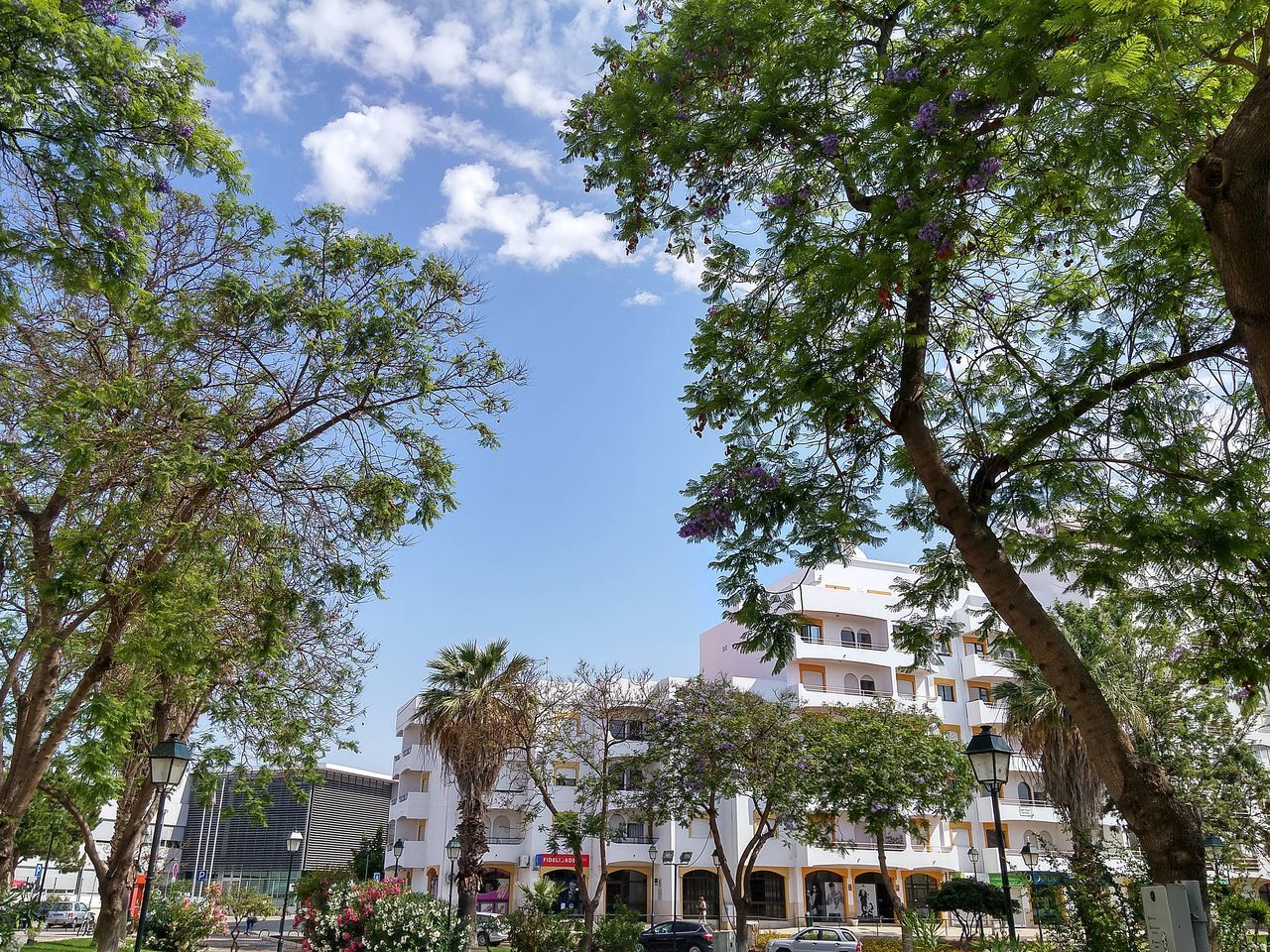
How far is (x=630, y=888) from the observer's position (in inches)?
1555

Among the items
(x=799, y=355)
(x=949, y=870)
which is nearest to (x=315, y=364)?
(x=799, y=355)

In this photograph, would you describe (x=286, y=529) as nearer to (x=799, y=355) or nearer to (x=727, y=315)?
(x=727, y=315)

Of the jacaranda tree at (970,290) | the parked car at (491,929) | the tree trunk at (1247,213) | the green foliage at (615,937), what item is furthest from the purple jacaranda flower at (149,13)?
the parked car at (491,929)

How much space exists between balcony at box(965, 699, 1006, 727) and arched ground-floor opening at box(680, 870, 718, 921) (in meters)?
13.6

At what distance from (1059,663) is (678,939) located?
83.0 feet

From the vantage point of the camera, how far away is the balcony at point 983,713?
1631 inches

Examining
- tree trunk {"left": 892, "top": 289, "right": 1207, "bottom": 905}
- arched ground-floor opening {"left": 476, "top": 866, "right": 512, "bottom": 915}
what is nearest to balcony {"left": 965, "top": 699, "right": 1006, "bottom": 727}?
arched ground-floor opening {"left": 476, "top": 866, "right": 512, "bottom": 915}

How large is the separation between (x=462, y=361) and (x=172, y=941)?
18.1 metres

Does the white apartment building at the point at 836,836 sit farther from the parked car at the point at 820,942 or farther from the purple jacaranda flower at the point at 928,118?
the purple jacaranda flower at the point at 928,118

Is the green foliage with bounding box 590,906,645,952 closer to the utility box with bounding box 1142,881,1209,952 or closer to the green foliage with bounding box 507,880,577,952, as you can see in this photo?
the green foliage with bounding box 507,880,577,952

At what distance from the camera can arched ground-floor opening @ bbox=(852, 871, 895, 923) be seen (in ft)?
128

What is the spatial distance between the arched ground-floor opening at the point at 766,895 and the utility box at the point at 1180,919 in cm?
3425

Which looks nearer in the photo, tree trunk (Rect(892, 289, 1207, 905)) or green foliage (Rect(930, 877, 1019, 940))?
tree trunk (Rect(892, 289, 1207, 905))

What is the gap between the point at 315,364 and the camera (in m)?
10.8
